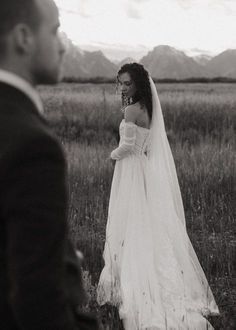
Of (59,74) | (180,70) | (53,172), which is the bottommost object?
(180,70)

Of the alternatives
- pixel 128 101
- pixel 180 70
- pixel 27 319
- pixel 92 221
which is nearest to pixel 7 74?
pixel 27 319

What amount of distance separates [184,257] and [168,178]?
0.71 m

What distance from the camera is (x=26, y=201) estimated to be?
38.3 inches

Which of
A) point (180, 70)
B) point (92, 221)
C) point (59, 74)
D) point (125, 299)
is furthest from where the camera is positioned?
point (180, 70)

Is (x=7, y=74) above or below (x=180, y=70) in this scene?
above

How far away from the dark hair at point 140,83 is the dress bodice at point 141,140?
0.60 ft

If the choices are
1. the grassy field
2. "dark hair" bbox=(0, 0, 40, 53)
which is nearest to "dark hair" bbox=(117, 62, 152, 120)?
the grassy field

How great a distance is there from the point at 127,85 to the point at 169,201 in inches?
41.9

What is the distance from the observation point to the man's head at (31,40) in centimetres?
108

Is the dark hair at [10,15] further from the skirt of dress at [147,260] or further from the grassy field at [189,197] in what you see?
the skirt of dress at [147,260]

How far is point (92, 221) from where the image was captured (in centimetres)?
612

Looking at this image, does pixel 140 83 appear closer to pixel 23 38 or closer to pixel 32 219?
pixel 23 38

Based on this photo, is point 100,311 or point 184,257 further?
point 184,257

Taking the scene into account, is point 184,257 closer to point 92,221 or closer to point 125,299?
point 125,299
